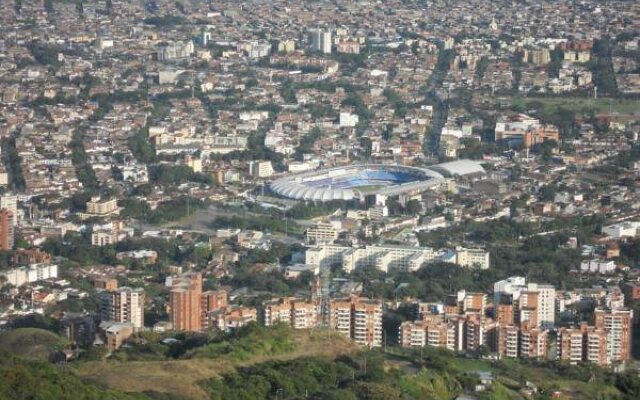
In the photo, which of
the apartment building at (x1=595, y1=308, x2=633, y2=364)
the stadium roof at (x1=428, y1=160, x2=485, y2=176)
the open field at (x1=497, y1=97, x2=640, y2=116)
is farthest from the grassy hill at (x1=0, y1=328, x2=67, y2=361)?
the open field at (x1=497, y1=97, x2=640, y2=116)

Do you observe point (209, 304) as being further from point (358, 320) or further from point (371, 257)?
point (371, 257)

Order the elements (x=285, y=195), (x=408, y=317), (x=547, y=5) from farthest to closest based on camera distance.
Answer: (x=547, y=5)
(x=285, y=195)
(x=408, y=317)

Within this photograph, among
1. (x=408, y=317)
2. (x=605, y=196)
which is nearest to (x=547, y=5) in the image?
(x=605, y=196)

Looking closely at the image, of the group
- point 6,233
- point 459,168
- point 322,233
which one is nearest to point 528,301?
point 322,233

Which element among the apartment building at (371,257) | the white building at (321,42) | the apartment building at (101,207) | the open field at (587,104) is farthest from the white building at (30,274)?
the white building at (321,42)

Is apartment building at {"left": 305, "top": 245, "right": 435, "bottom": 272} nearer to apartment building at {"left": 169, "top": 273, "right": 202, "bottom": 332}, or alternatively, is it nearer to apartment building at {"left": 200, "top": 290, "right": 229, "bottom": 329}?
apartment building at {"left": 200, "top": 290, "right": 229, "bottom": 329}

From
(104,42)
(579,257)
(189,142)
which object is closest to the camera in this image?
(579,257)

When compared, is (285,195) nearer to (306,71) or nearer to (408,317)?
(408,317)
